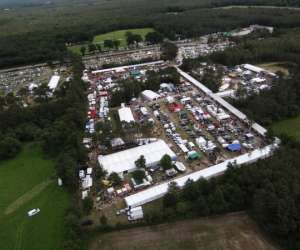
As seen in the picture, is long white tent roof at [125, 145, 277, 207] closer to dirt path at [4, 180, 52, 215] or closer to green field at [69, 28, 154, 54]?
dirt path at [4, 180, 52, 215]

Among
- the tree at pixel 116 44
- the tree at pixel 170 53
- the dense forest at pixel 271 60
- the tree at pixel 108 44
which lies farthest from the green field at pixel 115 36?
the dense forest at pixel 271 60

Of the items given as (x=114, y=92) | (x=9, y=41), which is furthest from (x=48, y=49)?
(x=114, y=92)

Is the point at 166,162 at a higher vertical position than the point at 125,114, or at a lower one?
higher

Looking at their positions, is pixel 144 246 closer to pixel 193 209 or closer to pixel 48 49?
pixel 193 209

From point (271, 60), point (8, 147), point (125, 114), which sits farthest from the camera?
point (271, 60)

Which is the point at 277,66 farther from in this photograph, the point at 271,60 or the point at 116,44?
the point at 116,44

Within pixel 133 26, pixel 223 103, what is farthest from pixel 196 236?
pixel 133 26

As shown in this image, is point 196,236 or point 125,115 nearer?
point 196,236
